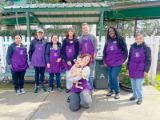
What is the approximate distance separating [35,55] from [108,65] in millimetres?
2017

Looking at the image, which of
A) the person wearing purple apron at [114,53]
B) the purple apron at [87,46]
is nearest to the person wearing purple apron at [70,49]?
the purple apron at [87,46]

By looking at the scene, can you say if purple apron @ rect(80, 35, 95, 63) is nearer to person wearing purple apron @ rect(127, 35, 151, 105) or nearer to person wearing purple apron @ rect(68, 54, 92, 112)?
person wearing purple apron @ rect(68, 54, 92, 112)

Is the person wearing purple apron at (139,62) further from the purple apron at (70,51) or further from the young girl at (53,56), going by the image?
the young girl at (53,56)

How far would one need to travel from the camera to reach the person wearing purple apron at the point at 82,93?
6.25 metres

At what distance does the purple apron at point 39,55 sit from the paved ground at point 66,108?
86 cm

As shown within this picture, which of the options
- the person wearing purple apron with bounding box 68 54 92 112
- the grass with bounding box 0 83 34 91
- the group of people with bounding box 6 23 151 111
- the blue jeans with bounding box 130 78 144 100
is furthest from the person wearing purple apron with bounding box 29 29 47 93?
the blue jeans with bounding box 130 78 144 100

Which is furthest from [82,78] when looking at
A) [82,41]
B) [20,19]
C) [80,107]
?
[20,19]

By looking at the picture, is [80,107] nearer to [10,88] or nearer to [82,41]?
[82,41]

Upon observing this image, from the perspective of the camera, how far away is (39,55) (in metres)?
7.59

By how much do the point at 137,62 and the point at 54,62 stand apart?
7.53ft

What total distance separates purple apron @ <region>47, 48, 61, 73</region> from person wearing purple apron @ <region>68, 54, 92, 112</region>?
1162 millimetres

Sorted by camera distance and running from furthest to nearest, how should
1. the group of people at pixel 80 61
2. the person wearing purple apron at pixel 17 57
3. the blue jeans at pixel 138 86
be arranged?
1. the person wearing purple apron at pixel 17 57
2. the blue jeans at pixel 138 86
3. the group of people at pixel 80 61

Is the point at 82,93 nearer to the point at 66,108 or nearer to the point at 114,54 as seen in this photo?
the point at 66,108

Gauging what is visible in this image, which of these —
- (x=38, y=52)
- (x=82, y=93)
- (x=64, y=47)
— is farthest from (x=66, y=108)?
(x=38, y=52)
